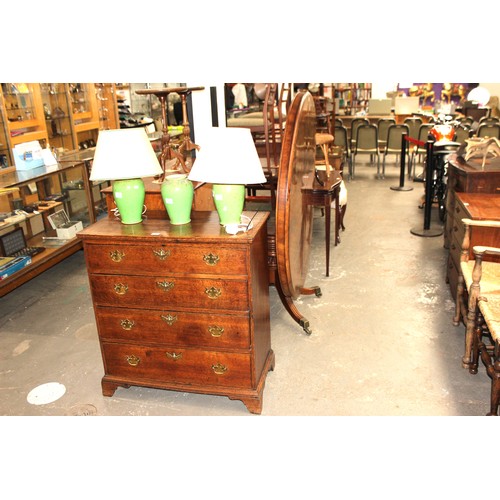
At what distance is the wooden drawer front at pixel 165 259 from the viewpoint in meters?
2.37

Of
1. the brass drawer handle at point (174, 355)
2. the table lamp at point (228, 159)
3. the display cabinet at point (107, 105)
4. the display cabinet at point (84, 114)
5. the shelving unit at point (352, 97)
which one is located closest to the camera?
the table lamp at point (228, 159)

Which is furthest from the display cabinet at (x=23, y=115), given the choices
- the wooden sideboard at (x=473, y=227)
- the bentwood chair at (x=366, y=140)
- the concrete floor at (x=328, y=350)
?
the bentwood chair at (x=366, y=140)

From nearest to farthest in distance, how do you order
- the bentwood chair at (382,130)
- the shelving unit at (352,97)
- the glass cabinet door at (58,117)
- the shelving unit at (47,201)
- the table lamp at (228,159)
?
the table lamp at (228,159)
the shelving unit at (47,201)
the glass cabinet door at (58,117)
the bentwood chair at (382,130)
the shelving unit at (352,97)

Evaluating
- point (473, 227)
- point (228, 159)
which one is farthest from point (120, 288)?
point (473, 227)

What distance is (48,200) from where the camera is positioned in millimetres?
4988

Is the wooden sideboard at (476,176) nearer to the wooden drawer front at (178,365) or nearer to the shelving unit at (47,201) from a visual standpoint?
the wooden drawer front at (178,365)

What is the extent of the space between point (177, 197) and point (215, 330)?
0.74 m

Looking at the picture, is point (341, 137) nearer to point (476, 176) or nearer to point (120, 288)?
point (476, 176)

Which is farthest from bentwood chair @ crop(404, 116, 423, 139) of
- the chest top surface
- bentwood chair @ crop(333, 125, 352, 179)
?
the chest top surface

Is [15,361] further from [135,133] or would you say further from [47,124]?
[47,124]

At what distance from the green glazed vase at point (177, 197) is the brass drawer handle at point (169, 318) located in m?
0.51

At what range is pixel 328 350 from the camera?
3.26 meters

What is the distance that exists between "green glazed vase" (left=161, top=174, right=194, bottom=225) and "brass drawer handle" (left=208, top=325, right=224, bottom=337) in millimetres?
592
